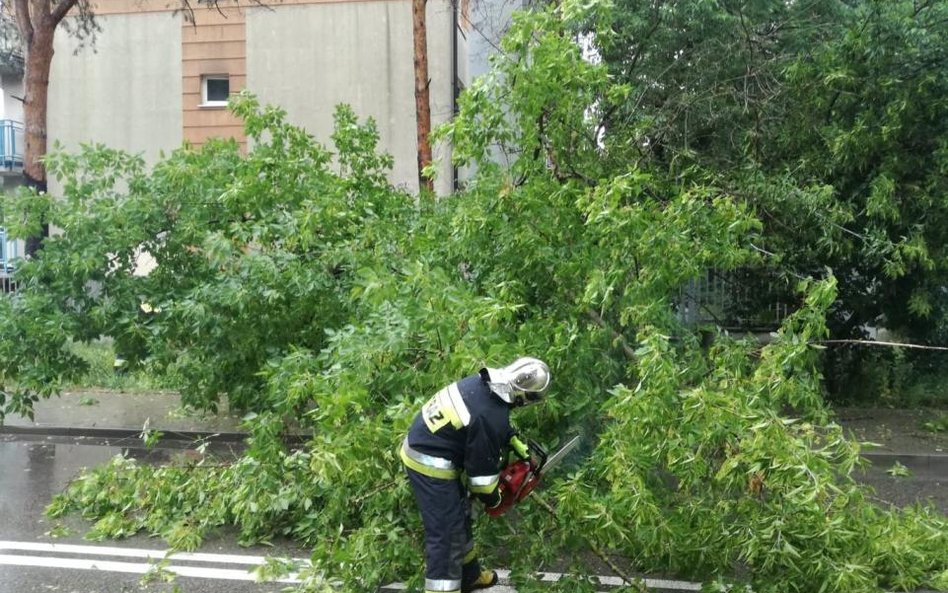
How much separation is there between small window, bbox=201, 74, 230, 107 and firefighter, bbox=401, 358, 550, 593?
632 inches

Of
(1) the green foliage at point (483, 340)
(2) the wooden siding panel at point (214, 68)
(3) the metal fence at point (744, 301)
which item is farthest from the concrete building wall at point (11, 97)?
(3) the metal fence at point (744, 301)

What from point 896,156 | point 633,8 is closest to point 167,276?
point 633,8

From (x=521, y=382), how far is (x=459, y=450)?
19.4 inches

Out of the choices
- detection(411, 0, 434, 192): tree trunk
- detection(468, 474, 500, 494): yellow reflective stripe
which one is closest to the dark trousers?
detection(468, 474, 500, 494): yellow reflective stripe

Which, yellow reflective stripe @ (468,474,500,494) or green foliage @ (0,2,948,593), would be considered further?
green foliage @ (0,2,948,593)

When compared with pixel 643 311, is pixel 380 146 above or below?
above

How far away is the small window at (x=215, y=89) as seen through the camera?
18859 mm

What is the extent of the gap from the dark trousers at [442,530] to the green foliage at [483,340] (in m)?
0.44

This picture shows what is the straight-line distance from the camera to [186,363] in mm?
7047

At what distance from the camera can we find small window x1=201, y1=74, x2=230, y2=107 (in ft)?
61.9

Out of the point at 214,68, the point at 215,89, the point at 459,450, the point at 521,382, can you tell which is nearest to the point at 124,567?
the point at 459,450

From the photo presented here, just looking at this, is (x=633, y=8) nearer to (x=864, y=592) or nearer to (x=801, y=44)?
(x=801, y=44)

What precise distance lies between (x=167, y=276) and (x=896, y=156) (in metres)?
7.80

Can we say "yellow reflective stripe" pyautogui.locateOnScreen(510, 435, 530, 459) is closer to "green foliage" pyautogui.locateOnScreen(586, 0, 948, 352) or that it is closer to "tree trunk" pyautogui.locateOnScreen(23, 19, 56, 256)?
"green foliage" pyautogui.locateOnScreen(586, 0, 948, 352)
